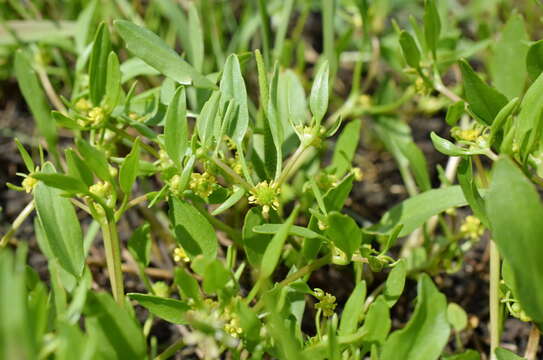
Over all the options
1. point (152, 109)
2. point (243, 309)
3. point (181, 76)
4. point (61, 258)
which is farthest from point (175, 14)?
point (243, 309)

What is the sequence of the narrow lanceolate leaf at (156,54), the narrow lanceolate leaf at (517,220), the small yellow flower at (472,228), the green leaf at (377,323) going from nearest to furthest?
the narrow lanceolate leaf at (517,220), the green leaf at (377,323), the narrow lanceolate leaf at (156,54), the small yellow flower at (472,228)

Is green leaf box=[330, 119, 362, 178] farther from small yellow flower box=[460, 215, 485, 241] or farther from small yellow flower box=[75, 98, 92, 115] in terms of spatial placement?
small yellow flower box=[75, 98, 92, 115]

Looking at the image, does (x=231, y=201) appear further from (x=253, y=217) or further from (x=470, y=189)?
(x=470, y=189)

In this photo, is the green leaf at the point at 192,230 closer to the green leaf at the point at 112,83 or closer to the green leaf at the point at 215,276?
the green leaf at the point at 215,276

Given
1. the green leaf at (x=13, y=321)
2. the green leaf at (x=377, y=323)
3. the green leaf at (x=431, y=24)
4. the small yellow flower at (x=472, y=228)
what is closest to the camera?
the green leaf at (x=13, y=321)

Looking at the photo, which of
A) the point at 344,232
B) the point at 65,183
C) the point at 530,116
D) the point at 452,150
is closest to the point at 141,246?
the point at 65,183

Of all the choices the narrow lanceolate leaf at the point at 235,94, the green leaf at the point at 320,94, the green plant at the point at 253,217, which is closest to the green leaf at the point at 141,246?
the green plant at the point at 253,217
